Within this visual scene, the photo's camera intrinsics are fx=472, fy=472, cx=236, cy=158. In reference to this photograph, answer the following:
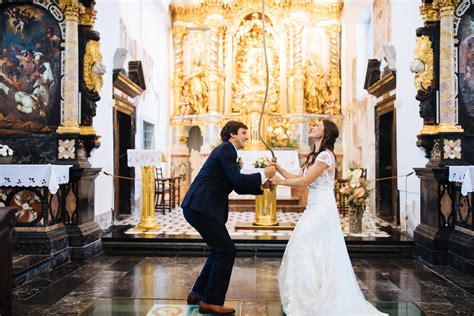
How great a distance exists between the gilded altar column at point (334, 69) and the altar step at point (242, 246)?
27.5 feet

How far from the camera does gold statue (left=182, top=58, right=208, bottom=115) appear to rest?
15.5 m

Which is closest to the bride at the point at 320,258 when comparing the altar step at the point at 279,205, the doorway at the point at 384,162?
the doorway at the point at 384,162

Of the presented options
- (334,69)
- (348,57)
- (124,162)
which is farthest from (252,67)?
(124,162)

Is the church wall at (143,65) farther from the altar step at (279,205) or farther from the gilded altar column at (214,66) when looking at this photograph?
the altar step at (279,205)

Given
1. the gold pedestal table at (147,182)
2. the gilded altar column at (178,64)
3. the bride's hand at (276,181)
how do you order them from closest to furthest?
1. the bride's hand at (276,181)
2. the gold pedestal table at (147,182)
3. the gilded altar column at (178,64)

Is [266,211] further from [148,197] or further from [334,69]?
[334,69]

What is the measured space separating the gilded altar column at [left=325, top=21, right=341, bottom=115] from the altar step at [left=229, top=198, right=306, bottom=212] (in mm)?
4606

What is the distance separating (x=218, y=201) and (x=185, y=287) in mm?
1633

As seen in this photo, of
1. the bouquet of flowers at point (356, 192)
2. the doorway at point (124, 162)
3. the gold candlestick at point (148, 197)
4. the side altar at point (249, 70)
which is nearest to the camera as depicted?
the bouquet of flowers at point (356, 192)

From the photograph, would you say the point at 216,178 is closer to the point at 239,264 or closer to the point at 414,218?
the point at 239,264

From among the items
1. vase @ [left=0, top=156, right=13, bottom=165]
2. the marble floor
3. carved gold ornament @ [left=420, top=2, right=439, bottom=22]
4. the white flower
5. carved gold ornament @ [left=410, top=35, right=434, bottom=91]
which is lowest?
the marble floor

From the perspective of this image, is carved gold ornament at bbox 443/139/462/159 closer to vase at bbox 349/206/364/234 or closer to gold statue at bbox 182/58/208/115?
vase at bbox 349/206/364/234

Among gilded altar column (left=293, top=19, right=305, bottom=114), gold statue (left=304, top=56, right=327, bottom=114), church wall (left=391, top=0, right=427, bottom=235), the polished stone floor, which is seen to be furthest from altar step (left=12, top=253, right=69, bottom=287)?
gold statue (left=304, top=56, right=327, bottom=114)

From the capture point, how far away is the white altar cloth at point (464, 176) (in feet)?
17.9
